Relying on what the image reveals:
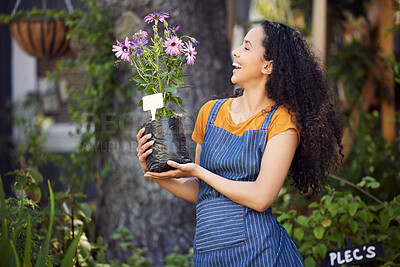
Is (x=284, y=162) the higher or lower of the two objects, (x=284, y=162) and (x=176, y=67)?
the lower

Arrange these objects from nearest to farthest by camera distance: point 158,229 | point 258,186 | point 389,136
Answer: point 258,186 < point 158,229 < point 389,136

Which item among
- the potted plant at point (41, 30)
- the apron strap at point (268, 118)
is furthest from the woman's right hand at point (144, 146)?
the potted plant at point (41, 30)

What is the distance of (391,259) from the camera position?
2.39 meters

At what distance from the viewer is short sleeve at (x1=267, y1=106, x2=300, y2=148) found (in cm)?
164

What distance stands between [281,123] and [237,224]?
1.08 feet

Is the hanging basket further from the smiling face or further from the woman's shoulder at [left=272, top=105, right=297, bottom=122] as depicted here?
the woman's shoulder at [left=272, top=105, right=297, bottom=122]

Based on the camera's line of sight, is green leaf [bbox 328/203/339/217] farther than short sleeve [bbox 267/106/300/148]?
Yes

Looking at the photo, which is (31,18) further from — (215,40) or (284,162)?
(284,162)

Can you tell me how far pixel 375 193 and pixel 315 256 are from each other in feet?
3.15

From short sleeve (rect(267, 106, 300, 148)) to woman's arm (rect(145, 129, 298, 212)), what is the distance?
0.01 meters

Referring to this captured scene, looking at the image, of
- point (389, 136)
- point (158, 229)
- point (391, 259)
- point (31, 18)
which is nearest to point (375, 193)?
point (391, 259)

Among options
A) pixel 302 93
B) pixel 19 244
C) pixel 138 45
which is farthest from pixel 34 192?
pixel 302 93

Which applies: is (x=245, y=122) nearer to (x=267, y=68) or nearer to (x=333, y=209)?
(x=267, y=68)

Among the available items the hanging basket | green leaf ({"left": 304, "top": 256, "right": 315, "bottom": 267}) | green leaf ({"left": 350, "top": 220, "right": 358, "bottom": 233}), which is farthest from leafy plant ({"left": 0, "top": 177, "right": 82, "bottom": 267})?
the hanging basket
